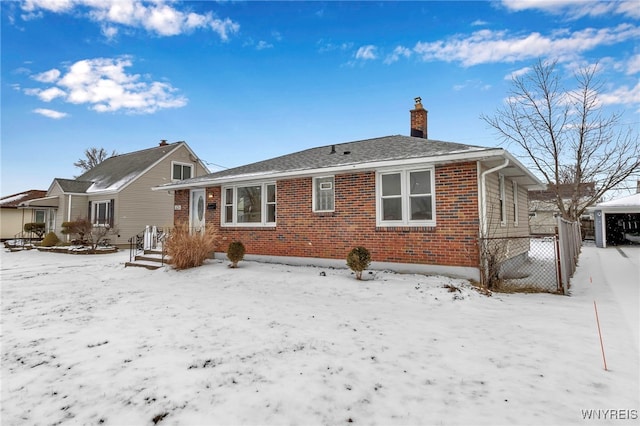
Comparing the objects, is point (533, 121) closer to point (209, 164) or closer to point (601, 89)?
point (601, 89)

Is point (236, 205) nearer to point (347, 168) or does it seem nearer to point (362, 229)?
point (347, 168)

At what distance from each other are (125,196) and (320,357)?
20389 mm

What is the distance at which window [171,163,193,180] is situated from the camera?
2234 centimetres

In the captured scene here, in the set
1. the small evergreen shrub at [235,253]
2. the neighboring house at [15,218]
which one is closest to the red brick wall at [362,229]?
the small evergreen shrub at [235,253]

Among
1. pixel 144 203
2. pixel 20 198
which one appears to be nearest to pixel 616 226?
pixel 144 203

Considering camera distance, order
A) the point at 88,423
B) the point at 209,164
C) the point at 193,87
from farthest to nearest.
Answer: the point at 209,164 → the point at 193,87 → the point at 88,423

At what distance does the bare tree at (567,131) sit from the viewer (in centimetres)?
1788

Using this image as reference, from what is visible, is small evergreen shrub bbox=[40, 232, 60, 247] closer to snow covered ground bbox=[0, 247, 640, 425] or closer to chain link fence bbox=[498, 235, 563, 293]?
snow covered ground bbox=[0, 247, 640, 425]

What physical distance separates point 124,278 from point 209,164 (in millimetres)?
16844

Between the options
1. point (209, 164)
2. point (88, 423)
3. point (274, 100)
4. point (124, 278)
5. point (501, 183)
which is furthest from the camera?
point (209, 164)

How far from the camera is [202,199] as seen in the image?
12695mm

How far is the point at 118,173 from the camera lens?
875 inches

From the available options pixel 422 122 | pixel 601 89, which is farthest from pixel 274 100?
pixel 601 89

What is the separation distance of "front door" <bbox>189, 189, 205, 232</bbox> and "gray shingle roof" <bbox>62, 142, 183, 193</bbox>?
31.6 feet
